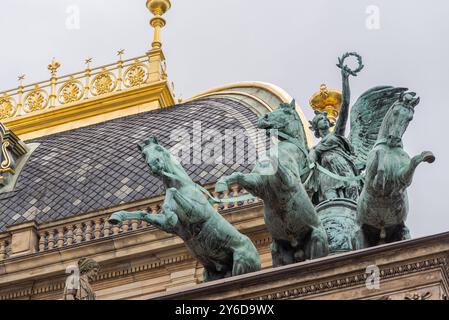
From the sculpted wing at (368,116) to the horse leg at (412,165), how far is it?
2.20 meters

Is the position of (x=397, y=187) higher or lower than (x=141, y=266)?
lower

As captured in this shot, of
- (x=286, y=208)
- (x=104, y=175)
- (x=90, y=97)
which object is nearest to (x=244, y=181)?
(x=286, y=208)

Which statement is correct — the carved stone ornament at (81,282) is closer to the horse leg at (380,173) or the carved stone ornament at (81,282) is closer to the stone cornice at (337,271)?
the stone cornice at (337,271)

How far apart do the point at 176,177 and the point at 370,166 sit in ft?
6.73

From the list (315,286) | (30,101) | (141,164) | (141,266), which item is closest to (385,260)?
(315,286)

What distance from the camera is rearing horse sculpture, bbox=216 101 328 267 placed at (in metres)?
21.0

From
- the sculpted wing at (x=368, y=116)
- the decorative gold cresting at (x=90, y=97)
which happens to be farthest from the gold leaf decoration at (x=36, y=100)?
the sculpted wing at (x=368, y=116)

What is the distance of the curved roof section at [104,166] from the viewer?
35844 millimetres

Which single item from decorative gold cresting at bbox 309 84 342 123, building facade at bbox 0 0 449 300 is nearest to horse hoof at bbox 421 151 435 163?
building facade at bbox 0 0 449 300

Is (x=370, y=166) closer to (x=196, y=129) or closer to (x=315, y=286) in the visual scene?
(x=315, y=286)

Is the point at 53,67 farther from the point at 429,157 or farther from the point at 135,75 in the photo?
the point at 429,157

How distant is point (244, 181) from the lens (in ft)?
68.3

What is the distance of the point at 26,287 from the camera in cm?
3403

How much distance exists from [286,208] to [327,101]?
1313 centimetres
